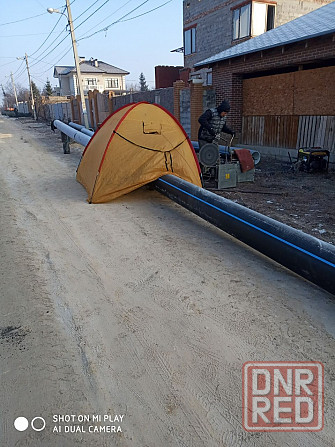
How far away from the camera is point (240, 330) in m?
2.71

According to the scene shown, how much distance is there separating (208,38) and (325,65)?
16236 millimetres

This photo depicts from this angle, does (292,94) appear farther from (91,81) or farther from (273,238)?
(91,81)

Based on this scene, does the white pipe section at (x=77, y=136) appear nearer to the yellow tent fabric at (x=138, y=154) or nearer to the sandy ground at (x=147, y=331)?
the yellow tent fabric at (x=138, y=154)

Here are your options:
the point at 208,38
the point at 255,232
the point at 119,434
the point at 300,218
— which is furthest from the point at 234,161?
the point at 208,38

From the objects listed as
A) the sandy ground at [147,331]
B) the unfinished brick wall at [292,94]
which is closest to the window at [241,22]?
the unfinished brick wall at [292,94]

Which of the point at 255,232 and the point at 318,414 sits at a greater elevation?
the point at 255,232

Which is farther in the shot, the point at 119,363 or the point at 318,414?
the point at 119,363

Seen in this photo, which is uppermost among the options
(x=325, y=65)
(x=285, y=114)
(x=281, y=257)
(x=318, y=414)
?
(x=325, y=65)

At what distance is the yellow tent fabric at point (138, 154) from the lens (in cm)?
618

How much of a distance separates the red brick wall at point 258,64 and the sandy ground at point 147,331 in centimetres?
728

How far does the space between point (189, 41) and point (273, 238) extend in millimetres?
26888

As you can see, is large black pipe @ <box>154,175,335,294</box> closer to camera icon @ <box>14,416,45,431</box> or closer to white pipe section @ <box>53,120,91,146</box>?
camera icon @ <box>14,416,45,431</box>

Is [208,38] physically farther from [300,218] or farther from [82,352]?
[82,352]

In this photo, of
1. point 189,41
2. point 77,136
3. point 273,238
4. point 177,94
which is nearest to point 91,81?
point 189,41
